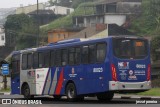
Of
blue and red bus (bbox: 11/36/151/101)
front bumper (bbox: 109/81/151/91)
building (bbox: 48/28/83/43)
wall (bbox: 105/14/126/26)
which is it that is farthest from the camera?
wall (bbox: 105/14/126/26)

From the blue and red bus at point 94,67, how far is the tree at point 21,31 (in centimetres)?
7153

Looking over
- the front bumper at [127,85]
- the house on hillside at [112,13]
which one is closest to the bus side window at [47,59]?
the front bumper at [127,85]

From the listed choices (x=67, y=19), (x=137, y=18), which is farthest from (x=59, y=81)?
(x=67, y=19)

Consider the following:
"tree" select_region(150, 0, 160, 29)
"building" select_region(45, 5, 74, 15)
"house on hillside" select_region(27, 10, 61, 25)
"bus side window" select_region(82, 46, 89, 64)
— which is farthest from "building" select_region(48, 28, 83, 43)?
"bus side window" select_region(82, 46, 89, 64)

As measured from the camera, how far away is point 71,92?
25156 mm

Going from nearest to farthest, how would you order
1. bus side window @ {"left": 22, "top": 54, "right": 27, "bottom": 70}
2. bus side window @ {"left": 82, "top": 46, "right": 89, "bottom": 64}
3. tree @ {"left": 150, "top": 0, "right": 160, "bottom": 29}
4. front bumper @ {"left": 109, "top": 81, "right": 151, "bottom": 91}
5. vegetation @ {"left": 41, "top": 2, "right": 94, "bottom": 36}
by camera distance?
front bumper @ {"left": 109, "top": 81, "right": 151, "bottom": 91}, bus side window @ {"left": 82, "top": 46, "right": 89, "bottom": 64}, bus side window @ {"left": 22, "top": 54, "right": 27, "bottom": 70}, tree @ {"left": 150, "top": 0, "right": 160, "bottom": 29}, vegetation @ {"left": 41, "top": 2, "right": 94, "bottom": 36}

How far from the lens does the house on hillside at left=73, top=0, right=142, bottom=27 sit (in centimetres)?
10094

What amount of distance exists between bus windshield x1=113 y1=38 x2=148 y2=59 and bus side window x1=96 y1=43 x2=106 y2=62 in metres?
0.51

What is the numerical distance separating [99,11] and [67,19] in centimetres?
1680

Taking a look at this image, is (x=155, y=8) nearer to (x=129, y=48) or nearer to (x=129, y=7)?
(x=129, y=7)

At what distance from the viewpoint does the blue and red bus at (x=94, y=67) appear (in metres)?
22.8

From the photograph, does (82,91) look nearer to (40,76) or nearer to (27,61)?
(40,76)

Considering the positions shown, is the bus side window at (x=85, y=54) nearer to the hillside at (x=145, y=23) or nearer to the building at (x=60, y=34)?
the hillside at (x=145, y=23)

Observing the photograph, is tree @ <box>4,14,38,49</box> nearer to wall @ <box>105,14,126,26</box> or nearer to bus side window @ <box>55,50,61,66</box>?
wall @ <box>105,14,126,26</box>
